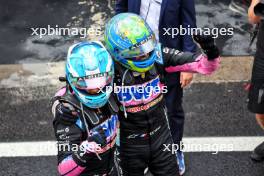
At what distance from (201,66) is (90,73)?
86cm

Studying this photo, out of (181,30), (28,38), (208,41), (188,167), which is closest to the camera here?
(208,41)

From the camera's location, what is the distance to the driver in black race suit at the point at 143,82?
352cm

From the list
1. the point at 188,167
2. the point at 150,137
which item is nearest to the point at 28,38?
the point at 188,167

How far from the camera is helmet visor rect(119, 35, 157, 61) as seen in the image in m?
3.51

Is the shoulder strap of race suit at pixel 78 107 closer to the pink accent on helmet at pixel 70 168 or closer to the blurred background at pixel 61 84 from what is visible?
the pink accent on helmet at pixel 70 168

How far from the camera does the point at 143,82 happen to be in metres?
3.76

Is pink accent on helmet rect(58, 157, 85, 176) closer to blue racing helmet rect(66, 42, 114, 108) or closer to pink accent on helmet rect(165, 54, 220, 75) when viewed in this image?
blue racing helmet rect(66, 42, 114, 108)

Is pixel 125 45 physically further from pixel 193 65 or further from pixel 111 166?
pixel 111 166

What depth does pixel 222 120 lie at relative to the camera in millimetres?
5750

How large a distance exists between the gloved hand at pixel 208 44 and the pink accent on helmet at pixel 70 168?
115cm

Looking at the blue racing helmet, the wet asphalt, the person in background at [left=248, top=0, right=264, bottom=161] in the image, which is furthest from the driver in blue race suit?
the wet asphalt

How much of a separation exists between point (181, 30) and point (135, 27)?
0.92m

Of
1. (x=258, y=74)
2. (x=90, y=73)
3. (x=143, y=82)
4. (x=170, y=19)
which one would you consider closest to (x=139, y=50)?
(x=143, y=82)

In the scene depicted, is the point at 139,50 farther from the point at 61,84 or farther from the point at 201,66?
the point at 61,84
